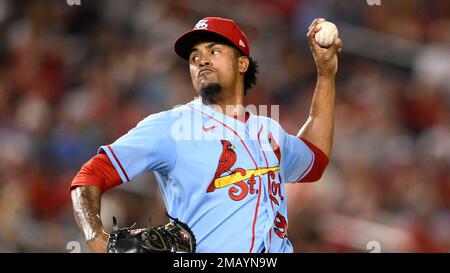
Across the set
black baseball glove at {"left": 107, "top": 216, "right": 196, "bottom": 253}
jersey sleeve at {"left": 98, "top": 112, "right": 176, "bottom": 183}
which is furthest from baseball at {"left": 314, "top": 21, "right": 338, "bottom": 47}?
black baseball glove at {"left": 107, "top": 216, "right": 196, "bottom": 253}

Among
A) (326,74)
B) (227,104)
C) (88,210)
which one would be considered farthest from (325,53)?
(88,210)

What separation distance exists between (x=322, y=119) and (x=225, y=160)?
26.4 inches

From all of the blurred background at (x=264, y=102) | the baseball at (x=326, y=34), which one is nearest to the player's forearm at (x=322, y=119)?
the baseball at (x=326, y=34)

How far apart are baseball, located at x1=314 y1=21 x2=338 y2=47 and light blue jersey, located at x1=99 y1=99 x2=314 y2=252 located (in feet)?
1.81

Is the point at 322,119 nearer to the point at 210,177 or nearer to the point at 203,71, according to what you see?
the point at 203,71

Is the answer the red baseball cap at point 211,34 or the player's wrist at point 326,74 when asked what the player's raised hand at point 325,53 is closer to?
the player's wrist at point 326,74

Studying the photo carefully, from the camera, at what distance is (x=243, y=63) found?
3.04 meters

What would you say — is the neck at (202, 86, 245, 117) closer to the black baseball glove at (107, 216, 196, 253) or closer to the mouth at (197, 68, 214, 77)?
the mouth at (197, 68, 214, 77)

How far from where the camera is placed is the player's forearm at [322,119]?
3178 mm

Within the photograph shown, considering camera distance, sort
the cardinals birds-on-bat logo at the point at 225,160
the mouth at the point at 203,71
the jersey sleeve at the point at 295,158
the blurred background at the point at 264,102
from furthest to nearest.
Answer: the blurred background at the point at 264,102 → the jersey sleeve at the point at 295,158 → the mouth at the point at 203,71 → the cardinals birds-on-bat logo at the point at 225,160

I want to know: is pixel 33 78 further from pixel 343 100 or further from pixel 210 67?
pixel 210 67

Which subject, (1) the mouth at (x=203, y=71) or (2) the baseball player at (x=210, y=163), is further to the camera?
(1) the mouth at (x=203, y=71)
